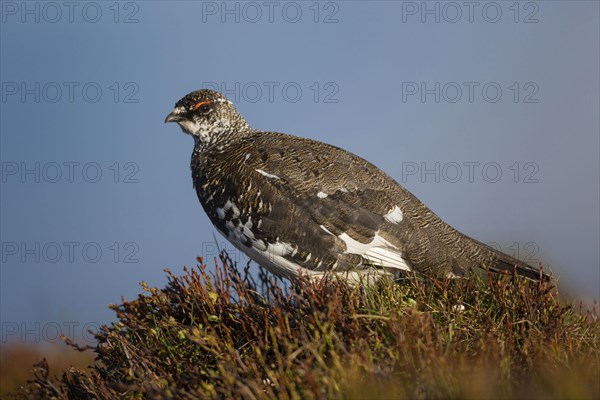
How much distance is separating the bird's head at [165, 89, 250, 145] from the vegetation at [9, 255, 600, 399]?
157 cm

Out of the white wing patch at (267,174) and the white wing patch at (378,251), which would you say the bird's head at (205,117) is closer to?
the white wing patch at (267,174)

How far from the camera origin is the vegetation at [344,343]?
369 centimetres

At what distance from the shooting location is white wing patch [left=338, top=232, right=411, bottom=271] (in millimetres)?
5711

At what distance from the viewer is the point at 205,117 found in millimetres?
6922

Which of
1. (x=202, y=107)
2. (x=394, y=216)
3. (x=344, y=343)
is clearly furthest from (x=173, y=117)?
(x=344, y=343)

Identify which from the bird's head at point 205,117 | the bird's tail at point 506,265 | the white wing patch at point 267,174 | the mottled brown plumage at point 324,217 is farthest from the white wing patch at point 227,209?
the bird's tail at point 506,265

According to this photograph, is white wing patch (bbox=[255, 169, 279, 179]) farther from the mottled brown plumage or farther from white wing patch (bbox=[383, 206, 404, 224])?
white wing patch (bbox=[383, 206, 404, 224])

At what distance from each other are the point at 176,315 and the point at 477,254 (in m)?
2.92

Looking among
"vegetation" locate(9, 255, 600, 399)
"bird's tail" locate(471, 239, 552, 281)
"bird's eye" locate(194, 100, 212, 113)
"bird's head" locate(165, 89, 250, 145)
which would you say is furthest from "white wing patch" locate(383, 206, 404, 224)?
"bird's eye" locate(194, 100, 212, 113)

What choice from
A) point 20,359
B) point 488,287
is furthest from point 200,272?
point 20,359

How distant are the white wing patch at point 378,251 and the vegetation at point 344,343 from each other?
23cm

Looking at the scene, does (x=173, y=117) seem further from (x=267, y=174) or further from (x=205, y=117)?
(x=267, y=174)

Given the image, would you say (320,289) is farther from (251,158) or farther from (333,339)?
(251,158)

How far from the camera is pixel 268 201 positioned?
19.0ft
